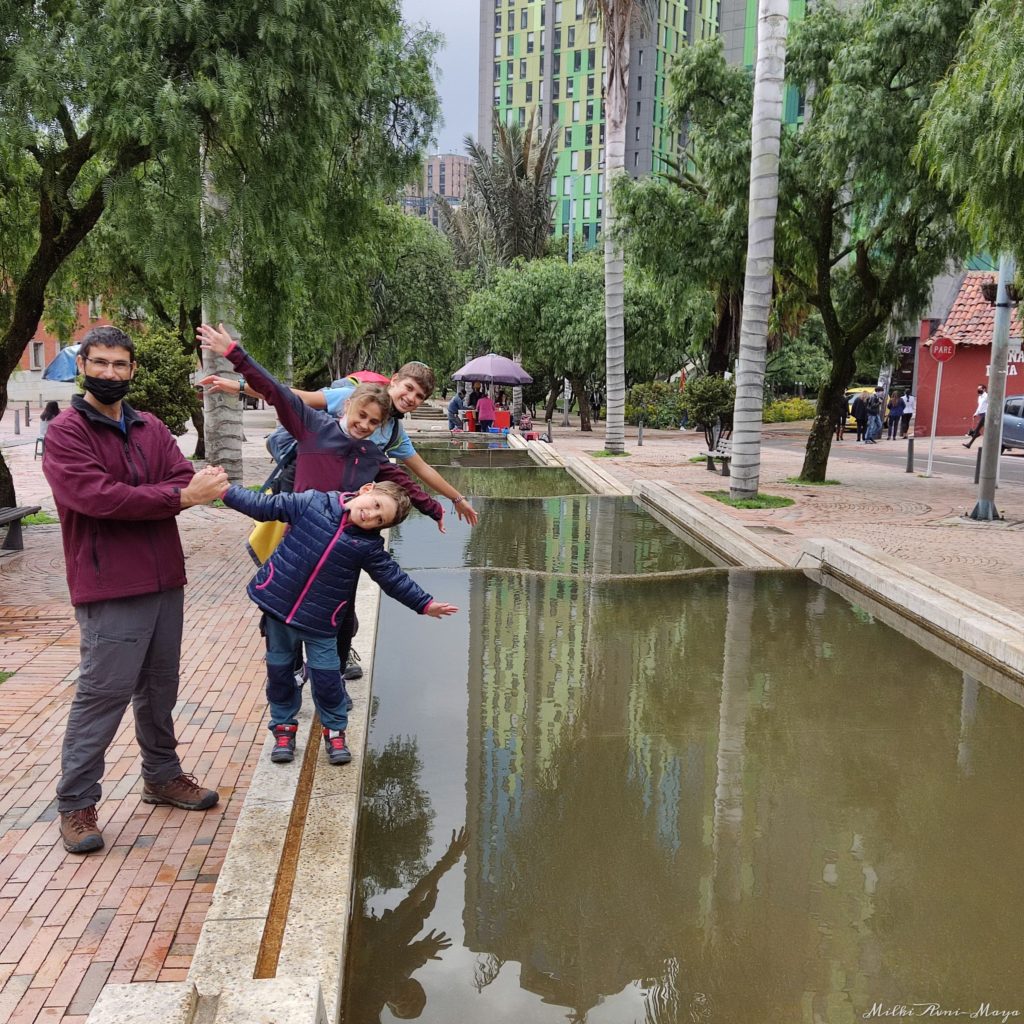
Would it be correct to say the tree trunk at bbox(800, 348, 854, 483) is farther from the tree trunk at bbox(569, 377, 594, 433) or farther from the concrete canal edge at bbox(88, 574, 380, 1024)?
the tree trunk at bbox(569, 377, 594, 433)

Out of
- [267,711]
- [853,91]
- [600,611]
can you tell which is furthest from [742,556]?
[853,91]

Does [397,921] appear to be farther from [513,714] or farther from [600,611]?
[600,611]

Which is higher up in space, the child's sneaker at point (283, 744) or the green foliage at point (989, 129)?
the green foliage at point (989, 129)

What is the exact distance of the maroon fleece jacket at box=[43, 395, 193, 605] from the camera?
3303 millimetres

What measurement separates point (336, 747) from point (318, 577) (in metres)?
0.76

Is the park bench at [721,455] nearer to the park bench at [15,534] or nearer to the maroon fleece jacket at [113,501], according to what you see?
the park bench at [15,534]

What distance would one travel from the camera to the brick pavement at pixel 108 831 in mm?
2877

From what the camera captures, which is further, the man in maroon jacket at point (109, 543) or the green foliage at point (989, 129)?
the green foliage at point (989, 129)

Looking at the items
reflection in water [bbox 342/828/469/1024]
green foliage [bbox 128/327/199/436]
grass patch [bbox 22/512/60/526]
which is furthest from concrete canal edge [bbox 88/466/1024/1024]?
green foliage [bbox 128/327/199/436]

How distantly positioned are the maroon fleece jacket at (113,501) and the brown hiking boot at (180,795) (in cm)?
87

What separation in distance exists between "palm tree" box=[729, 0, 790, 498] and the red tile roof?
20.2m

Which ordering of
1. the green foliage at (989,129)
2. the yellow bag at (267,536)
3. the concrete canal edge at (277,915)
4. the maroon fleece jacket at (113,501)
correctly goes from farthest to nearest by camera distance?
the green foliage at (989,129) → the yellow bag at (267,536) → the maroon fleece jacket at (113,501) → the concrete canal edge at (277,915)

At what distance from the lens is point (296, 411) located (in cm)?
432

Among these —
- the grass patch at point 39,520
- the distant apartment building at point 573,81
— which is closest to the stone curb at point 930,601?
the grass patch at point 39,520
